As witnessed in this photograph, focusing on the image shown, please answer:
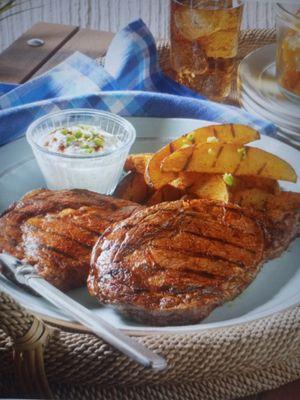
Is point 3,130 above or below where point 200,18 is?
below

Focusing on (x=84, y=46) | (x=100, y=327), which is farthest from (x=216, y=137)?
(x=84, y=46)

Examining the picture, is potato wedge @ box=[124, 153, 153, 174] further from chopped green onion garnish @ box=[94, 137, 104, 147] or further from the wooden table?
the wooden table

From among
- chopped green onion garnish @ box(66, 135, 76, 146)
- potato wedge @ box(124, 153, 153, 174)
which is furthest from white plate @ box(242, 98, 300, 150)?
chopped green onion garnish @ box(66, 135, 76, 146)

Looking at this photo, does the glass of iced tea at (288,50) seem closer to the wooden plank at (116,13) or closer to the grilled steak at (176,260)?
the grilled steak at (176,260)

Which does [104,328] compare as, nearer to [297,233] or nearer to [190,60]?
[297,233]

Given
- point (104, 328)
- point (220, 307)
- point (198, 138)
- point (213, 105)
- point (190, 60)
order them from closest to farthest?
point (104, 328)
point (220, 307)
point (198, 138)
point (213, 105)
point (190, 60)

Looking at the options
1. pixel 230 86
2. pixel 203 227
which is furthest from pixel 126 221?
pixel 230 86

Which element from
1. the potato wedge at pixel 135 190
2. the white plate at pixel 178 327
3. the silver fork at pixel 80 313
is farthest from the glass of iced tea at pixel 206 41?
the silver fork at pixel 80 313
